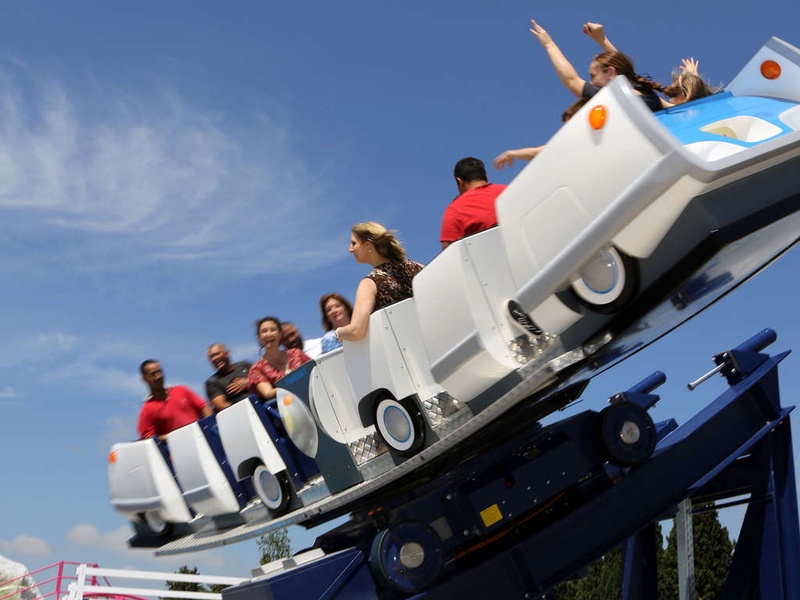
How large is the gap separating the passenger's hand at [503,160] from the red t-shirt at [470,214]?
12cm

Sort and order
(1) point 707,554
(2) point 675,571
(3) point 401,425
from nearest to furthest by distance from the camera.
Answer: (3) point 401,425 → (2) point 675,571 → (1) point 707,554

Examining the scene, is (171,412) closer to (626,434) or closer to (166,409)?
(166,409)

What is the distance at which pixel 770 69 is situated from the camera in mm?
4074

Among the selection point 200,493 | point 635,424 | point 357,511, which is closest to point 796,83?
point 635,424

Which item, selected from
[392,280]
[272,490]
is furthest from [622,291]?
[272,490]

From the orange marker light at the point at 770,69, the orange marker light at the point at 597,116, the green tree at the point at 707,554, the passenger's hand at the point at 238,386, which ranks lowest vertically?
the green tree at the point at 707,554

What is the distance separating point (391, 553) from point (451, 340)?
1.06 m

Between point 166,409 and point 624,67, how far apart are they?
468cm

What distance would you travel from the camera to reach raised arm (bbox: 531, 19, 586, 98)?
15.1ft

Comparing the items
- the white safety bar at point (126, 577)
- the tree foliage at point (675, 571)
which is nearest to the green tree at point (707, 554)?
the tree foliage at point (675, 571)

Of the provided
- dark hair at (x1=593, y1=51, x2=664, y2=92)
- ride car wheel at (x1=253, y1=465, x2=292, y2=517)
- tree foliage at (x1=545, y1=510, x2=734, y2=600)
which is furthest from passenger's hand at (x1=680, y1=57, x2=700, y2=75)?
tree foliage at (x1=545, y1=510, x2=734, y2=600)

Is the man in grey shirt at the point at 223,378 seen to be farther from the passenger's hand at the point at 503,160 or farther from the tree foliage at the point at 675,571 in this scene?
the tree foliage at the point at 675,571

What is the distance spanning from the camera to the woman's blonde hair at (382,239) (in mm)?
5074

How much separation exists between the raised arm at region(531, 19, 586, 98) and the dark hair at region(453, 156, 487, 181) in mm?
603
